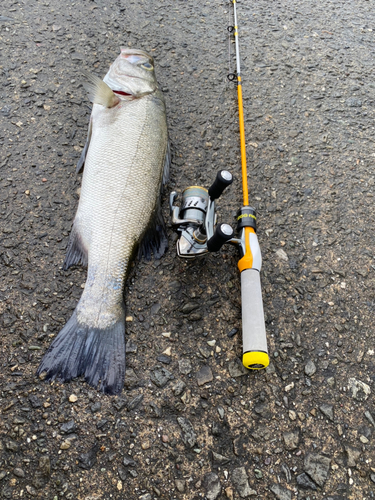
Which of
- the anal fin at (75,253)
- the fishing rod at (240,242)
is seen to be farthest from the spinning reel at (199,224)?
the anal fin at (75,253)

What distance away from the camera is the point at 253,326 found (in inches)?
77.2

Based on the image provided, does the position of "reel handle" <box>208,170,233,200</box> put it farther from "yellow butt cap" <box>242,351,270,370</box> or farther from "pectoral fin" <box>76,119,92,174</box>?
"pectoral fin" <box>76,119,92,174</box>

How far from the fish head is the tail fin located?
1816 mm

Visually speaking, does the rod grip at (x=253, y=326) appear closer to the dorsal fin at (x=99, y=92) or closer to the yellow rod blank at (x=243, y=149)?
the yellow rod blank at (x=243, y=149)

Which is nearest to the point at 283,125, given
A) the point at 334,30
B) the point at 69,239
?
the point at 334,30

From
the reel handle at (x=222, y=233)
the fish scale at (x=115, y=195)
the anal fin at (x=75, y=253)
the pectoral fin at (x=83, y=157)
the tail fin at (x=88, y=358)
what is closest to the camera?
the reel handle at (x=222, y=233)

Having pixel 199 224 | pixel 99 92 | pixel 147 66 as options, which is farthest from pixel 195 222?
pixel 147 66

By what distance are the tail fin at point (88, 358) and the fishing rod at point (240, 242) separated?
0.66m

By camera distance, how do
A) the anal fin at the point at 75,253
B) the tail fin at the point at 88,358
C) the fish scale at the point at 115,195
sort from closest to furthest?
the tail fin at the point at 88,358, the fish scale at the point at 115,195, the anal fin at the point at 75,253

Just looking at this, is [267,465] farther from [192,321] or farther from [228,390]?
[192,321]

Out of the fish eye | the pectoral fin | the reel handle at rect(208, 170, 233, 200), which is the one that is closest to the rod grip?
the reel handle at rect(208, 170, 233, 200)

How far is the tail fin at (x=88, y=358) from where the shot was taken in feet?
6.47

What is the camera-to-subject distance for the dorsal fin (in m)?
2.67

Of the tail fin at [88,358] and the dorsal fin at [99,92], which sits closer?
the tail fin at [88,358]
